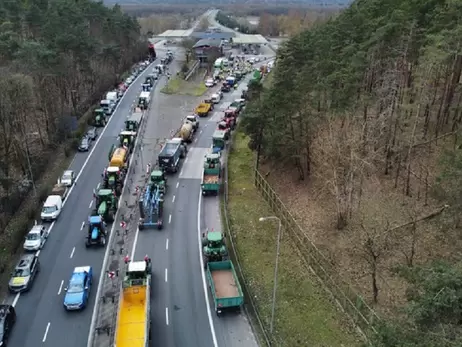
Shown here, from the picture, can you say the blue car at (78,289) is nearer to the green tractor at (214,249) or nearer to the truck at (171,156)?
the green tractor at (214,249)

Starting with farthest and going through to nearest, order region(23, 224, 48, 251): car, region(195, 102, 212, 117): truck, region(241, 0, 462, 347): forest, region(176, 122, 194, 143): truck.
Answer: region(195, 102, 212, 117): truck
region(176, 122, 194, 143): truck
region(23, 224, 48, 251): car
region(241, 0, 462, 347): forest

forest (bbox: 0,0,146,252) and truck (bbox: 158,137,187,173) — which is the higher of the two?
forest (bbox: 0,0,146,252)

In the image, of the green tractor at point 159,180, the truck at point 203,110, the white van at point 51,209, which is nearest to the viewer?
the white van at point 51,209

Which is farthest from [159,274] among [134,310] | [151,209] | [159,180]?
[159,180]

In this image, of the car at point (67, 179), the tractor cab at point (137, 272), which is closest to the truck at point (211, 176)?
the car at point (67, 179)

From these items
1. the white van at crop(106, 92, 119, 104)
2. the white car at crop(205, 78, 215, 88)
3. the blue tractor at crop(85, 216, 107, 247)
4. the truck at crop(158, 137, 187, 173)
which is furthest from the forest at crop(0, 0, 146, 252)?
the white car at crop(205, 78, 215, 88)

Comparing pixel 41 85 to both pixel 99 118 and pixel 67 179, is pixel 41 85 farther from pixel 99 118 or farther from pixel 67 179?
pixel 67 179

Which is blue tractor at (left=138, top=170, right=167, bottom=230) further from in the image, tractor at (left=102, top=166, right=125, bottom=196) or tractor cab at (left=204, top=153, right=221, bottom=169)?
tractor cab at (left=204, top=153, right=221, bottom=169)
